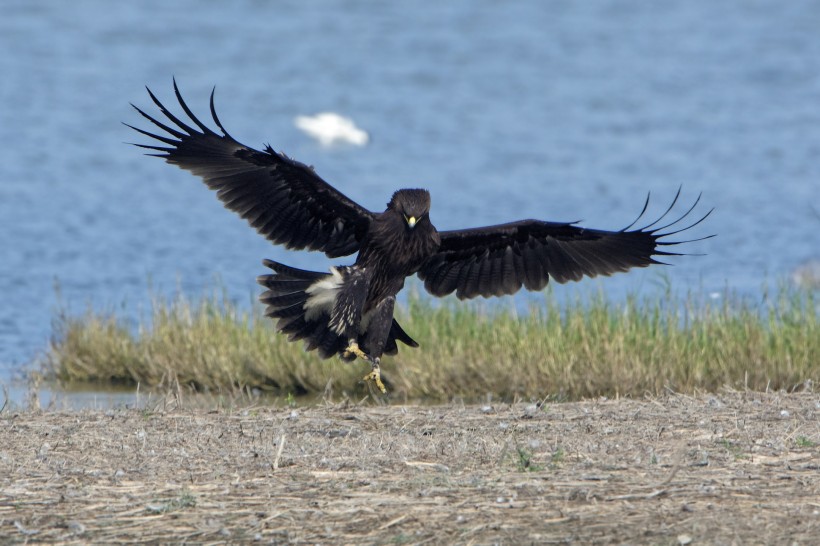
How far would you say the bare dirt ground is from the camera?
5.29 metres

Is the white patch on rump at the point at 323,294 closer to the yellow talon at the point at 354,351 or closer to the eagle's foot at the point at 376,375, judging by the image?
the yellow talon at the point at 354,351

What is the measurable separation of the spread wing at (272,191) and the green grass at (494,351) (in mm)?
1413

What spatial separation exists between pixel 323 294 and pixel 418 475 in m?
2.75

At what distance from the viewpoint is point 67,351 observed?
1155cm

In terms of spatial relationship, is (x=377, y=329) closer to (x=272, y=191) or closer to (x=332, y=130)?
(x=272, y=191)

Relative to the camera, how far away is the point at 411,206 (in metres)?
8.41

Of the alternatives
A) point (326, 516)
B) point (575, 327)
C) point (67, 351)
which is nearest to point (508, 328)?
point (575, 327)

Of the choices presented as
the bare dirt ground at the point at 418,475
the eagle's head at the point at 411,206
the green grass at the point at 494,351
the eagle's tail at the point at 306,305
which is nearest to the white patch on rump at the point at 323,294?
the eagle's tail at the point at 306,305

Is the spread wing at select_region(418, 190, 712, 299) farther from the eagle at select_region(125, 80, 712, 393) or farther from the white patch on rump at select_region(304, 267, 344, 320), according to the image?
the white patch on rump at select_region(304, 267, 344, 320)

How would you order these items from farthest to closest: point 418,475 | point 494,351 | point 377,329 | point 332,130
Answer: point 332,130 < point 494,351 < point 377,329 < point 418,475

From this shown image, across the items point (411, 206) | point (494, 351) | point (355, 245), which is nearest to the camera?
point (411, 206)

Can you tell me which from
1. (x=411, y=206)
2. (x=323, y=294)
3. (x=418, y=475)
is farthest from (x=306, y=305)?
(x=418, y=475)

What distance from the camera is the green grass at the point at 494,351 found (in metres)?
10.2

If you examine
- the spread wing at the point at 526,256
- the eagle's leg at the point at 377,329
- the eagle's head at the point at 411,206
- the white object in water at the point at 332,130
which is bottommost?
the eagle's leg at the point at 377,329
